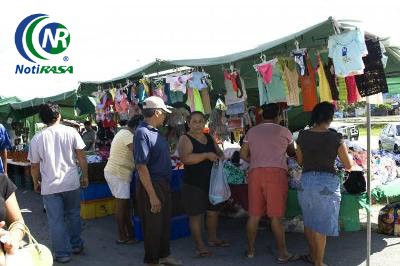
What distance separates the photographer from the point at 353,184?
497 cm

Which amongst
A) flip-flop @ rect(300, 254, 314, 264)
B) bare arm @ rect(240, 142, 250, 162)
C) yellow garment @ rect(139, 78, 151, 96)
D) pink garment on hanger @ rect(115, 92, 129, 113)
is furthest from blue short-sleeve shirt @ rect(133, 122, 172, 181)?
pink garment on hanger @ rect(115, 92, 129, 113)

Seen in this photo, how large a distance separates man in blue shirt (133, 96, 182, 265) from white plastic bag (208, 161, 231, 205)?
68 centimetres

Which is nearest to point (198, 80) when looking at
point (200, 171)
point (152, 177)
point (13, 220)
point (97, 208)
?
point (200, 171)

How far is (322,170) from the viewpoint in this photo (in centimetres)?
427

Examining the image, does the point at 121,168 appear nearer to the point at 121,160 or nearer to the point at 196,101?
the point at 121,160

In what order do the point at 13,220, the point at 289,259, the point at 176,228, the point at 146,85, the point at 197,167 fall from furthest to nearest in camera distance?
the point at 146,85 → the point at 176,228 → the point at 197,167 → the point at 289,259 → the point at 13,220

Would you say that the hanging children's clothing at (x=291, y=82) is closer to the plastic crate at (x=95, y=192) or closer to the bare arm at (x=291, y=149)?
the bare arm at (x=291, y=149)

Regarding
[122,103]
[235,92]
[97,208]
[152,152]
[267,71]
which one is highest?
[267,71]

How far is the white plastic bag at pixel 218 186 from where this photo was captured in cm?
511

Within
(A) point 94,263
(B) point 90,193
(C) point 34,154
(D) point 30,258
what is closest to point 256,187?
(A) point 94,263

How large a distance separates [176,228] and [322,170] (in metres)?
2.59

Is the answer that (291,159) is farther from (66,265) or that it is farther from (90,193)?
(90,193)

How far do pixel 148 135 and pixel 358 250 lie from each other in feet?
9.92

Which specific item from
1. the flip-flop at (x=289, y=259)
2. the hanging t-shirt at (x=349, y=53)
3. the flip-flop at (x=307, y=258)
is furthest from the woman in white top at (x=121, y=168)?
the hanging t-shirt at (x=349, y=53)
